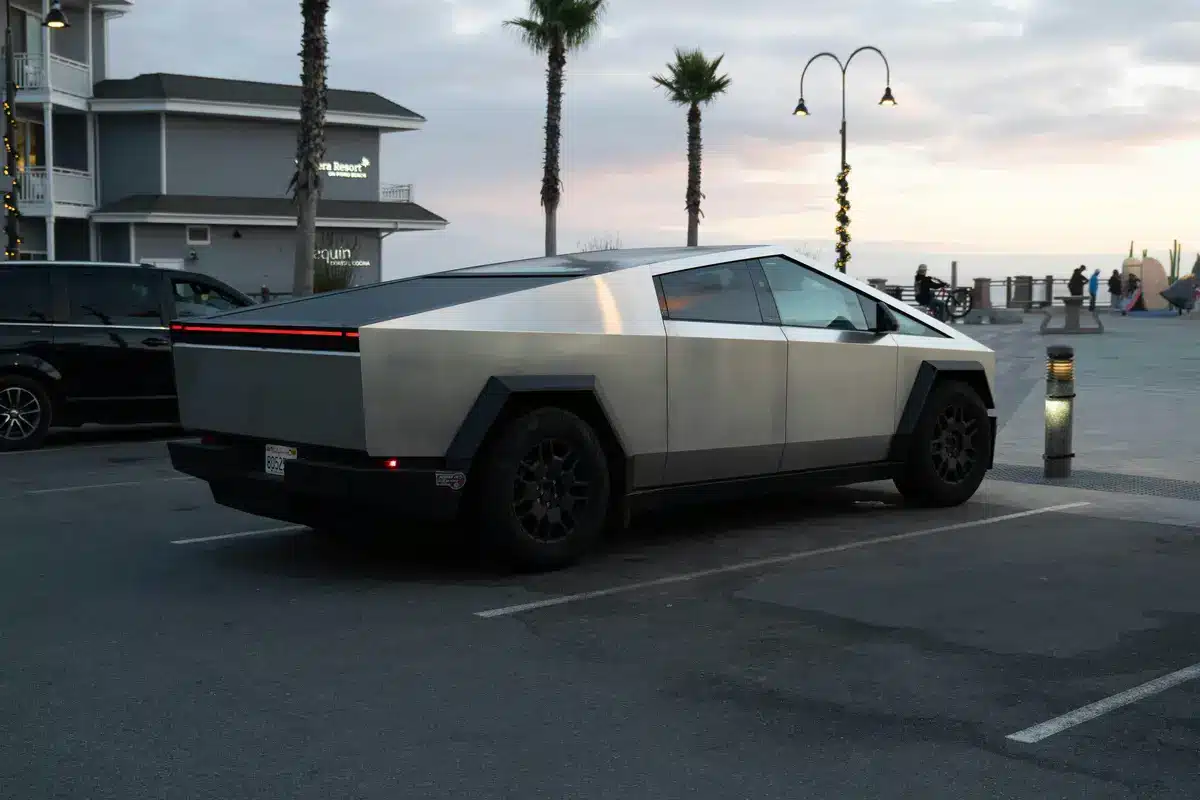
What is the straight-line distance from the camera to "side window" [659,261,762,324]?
25.6 ft

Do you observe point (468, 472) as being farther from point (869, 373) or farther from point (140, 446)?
point (140, 446)

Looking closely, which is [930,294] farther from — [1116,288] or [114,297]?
[114,297]

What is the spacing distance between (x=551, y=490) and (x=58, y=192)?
3629cm

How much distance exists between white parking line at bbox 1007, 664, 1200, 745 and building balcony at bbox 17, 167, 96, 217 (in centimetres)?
3647

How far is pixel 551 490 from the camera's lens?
23.5 ft

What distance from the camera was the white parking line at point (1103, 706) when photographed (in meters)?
4.67

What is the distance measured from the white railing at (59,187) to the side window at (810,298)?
1300 inches

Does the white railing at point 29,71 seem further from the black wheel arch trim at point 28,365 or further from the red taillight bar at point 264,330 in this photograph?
the red taillight bar at point 264,330

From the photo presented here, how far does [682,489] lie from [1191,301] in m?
48.3

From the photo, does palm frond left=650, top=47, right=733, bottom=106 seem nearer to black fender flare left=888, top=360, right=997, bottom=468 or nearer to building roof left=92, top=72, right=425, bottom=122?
building roof left=92, top=72, right=425, bottom=122

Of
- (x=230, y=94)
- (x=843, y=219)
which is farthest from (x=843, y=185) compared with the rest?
(x=230, y=94)

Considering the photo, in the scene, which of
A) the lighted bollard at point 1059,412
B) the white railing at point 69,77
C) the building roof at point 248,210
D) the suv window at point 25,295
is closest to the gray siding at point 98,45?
the white railing at point 69,77

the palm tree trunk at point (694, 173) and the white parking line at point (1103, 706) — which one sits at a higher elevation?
the palm tree trunk at point (694, 173)

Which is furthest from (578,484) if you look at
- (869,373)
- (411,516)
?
(869,373)
